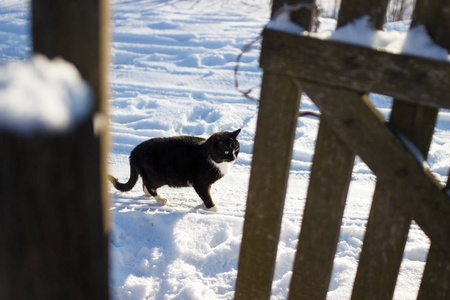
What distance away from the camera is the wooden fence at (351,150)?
1.33m

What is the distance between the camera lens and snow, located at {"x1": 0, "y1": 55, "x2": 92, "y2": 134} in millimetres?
653

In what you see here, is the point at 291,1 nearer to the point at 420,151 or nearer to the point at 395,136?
the point at 395,136

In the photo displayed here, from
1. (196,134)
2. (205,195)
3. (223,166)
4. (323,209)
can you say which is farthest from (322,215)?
(196,134)

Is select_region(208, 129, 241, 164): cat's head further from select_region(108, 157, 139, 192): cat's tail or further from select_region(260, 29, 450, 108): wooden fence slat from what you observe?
select_region(260, 29, 450, 108): wooden fence slat

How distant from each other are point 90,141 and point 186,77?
6.16m

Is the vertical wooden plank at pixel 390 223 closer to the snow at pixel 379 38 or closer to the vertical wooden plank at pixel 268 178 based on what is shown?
the snow at pixel 379 38

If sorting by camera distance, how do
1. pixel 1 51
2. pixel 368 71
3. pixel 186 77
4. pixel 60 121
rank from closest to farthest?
pixel 60 121 → pixel 368 71 → pixel 186 77 → pixel 1 51

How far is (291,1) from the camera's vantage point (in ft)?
4.58

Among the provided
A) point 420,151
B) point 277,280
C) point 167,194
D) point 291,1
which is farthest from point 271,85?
point 167,194

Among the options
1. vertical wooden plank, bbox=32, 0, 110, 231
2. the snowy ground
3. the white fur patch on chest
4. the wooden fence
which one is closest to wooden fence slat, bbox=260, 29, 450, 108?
the wooden fence

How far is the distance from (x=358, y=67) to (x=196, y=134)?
149 inches

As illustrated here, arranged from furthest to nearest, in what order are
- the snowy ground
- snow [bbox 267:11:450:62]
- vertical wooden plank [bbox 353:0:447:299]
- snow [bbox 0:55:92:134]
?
the snowy ground
vertical wooden plank [bbox 353:0:447:299]
snow [bbox 267:11:450:62]
snow [bbox 0:55:92:134]

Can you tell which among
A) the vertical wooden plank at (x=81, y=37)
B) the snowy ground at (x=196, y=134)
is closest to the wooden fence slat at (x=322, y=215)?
the snowy ground at (x=196, y=134)

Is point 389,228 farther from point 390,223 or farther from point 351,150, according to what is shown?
point 351,150
